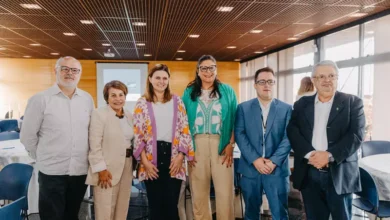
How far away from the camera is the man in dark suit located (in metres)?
2.54

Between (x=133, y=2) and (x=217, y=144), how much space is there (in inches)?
137

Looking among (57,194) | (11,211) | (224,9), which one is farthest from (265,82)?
(224,9)

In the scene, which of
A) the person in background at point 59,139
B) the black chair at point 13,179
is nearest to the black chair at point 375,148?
the person in background at point 59,139

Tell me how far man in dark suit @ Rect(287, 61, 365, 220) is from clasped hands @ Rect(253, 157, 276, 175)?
0.22m

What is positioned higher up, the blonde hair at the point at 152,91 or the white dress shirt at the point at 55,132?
the blonde hair at the point at 152,91

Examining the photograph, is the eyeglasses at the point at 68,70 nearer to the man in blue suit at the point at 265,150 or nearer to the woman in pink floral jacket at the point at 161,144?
the woman in pink floral jacket at the point at 161,144

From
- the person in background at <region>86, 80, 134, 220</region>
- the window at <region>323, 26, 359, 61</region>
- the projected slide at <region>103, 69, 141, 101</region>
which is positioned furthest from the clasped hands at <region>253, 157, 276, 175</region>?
the projected slide at <region>103, 69, 141, 101</region>

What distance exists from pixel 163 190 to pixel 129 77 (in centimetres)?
1277

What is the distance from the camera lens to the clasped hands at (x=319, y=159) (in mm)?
2530

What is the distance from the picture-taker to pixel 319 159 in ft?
8.34

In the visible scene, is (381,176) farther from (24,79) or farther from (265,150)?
(24,79)

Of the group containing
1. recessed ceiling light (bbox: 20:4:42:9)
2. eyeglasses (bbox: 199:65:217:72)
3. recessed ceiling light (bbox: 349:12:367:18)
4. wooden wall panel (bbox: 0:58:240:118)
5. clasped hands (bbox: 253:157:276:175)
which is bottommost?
clasped hands (bbox: 253:157:276:175)

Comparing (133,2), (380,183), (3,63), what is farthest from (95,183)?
(3,63)

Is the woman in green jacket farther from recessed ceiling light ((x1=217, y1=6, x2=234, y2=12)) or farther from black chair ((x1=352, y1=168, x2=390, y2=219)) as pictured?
recessed ceiling light ((x1=217, y1=6, x2=234, y2=12))
